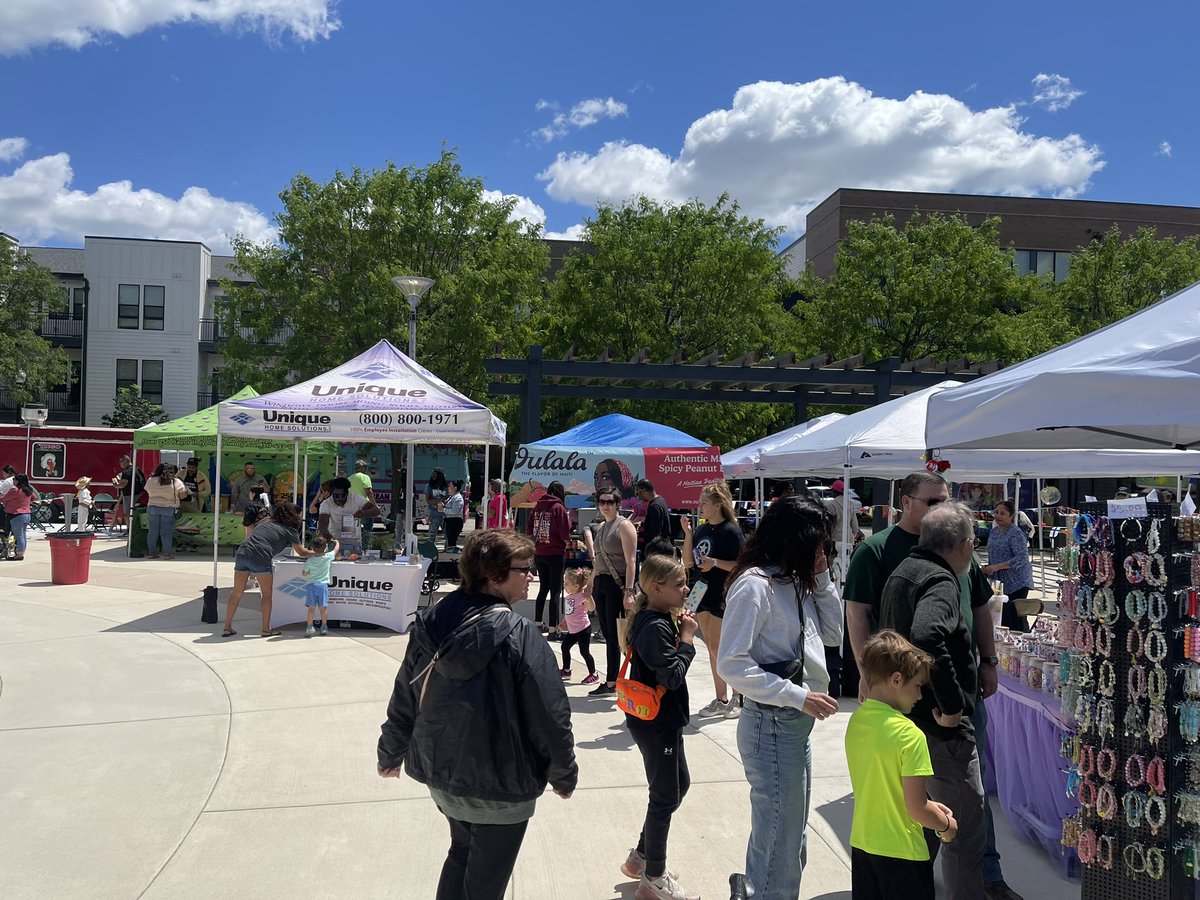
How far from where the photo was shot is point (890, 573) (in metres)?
4.16

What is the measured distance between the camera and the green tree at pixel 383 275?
79.4 feet

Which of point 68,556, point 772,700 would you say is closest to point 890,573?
point 772,700

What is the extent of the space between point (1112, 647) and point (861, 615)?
101 cm

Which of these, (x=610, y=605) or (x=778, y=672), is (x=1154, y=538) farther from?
(x=610, y=605)

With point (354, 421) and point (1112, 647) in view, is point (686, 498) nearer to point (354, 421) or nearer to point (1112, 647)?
point (354, 421)

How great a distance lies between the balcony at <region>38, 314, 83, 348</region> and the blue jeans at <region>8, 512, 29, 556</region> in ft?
99.1

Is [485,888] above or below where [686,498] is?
below

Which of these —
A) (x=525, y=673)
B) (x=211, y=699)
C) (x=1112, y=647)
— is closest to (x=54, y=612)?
(x=211, y=699)

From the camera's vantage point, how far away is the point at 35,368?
1549 inches

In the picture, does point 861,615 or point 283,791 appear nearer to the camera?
point 861,615

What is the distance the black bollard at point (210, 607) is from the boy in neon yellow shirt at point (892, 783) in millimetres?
9177

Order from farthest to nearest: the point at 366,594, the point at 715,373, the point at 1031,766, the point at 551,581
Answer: the point at 715,373 → the point at 366,594 → the point at 551,581 → the point at 1031,766

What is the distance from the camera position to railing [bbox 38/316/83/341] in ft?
142

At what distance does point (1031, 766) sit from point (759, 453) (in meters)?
9.16
